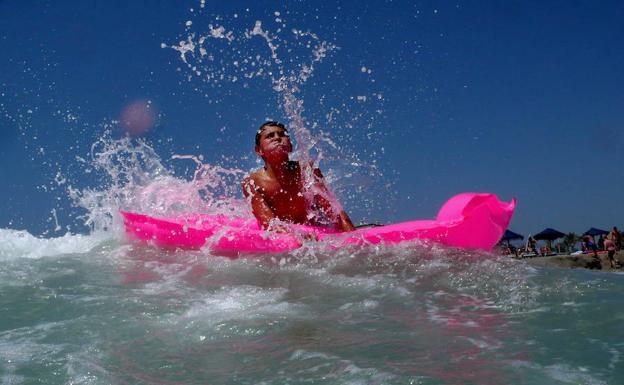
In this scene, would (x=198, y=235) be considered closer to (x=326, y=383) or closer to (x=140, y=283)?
(x=140, y=283)

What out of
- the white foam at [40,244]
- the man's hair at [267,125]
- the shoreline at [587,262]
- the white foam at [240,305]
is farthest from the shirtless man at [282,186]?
the shoreline at [587,262]

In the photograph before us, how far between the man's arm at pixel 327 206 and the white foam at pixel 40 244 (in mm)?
2772

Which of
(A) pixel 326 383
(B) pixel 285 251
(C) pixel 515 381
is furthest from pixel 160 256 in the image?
(C) pixel 515 381

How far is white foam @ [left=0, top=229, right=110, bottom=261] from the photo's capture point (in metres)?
6.14

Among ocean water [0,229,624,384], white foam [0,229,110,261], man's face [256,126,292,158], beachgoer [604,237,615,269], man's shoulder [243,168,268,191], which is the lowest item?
ocean water [0,229,624,384]

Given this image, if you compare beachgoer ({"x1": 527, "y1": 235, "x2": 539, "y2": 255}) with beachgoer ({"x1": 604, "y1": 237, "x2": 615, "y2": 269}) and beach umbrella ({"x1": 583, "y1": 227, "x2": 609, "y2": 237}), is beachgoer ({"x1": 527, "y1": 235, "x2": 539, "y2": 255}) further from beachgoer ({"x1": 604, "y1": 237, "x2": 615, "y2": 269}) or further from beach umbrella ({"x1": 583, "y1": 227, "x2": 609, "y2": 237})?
beachgoer ({"x1": 604, "y1": 237, "x2": 615, "y2": 269})

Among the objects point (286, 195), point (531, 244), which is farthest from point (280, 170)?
point (531, 244)

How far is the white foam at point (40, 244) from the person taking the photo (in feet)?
20.1

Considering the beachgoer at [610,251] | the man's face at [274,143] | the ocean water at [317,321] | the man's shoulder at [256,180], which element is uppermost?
the man's face at [274,143]

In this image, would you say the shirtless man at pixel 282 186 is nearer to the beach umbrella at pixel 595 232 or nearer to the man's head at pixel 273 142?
the man's head at pixel 273 142

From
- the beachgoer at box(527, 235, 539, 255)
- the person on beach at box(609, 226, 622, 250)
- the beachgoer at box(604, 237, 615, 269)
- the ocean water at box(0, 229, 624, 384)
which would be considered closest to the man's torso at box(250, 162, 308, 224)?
the ocean water at box(0, 229, 624, 384)

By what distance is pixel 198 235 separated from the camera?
5605 millimetres

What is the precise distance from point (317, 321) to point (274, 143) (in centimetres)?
360

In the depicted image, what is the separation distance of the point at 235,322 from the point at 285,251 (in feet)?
6.61
